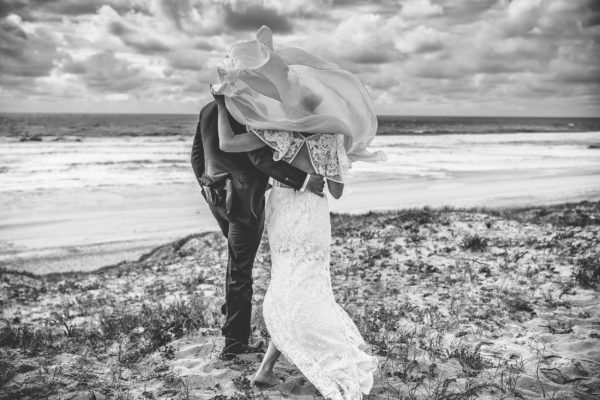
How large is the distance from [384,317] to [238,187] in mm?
2671

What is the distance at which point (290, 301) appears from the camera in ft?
11.2

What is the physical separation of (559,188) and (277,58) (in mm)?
17417

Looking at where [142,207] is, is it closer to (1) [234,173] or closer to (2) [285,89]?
(1) [234,173]

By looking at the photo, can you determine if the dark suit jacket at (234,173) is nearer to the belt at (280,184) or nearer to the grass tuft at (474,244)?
the belt at (280,184)

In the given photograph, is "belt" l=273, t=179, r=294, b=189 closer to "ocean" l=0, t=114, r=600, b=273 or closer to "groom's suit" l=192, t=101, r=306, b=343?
"groom's suit" l=192, t=101, r=306, b=343

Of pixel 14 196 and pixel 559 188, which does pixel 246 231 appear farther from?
pixel 559 188

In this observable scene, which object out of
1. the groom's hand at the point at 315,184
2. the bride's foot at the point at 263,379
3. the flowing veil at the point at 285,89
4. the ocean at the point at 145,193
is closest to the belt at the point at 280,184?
the groom's hand at the point at 315,184

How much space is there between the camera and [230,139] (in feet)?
10.9

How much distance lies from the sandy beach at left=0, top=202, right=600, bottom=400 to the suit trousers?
0.38 metres

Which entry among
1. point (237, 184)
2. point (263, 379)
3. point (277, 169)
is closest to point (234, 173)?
point (237, 184)

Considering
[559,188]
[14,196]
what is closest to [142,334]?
[14,196]

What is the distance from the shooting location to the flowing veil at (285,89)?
3.24m

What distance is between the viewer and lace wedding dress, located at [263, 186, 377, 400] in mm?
3346

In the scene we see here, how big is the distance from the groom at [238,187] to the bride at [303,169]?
0.29ft
